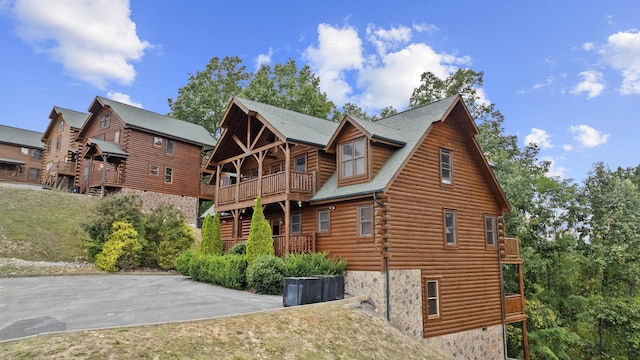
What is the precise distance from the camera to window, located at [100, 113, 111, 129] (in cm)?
3818

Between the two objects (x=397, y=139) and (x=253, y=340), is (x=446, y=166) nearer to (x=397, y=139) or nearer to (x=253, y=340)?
(x=397, y=139)

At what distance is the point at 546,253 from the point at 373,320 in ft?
60.7

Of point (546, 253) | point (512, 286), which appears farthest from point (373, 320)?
point (546, 253)

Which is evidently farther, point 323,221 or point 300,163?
point 300,163

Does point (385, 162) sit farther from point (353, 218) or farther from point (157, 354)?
point (157, 354)

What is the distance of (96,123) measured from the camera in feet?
129

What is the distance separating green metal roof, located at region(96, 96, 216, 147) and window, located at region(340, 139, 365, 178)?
23.8 meters

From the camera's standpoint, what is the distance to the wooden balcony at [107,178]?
112 ft

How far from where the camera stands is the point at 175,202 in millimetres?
37406

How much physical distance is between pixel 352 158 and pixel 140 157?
24226 millimetres

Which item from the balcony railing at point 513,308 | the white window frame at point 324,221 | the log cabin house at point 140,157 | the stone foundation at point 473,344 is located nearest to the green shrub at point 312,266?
the white window frame at point 324,221

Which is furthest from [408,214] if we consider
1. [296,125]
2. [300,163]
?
[296,125]

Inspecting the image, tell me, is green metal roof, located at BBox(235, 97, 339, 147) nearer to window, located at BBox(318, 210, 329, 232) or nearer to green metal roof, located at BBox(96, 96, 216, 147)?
window, located at BBox(318, 210, 329, 232)

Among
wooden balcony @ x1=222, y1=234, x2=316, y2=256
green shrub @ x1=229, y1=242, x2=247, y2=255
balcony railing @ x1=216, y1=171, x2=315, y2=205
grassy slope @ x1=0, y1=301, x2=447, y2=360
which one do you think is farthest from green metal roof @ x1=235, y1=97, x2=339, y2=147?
grassy slope @ x1=0, y1=301, x2=447, y2=360
